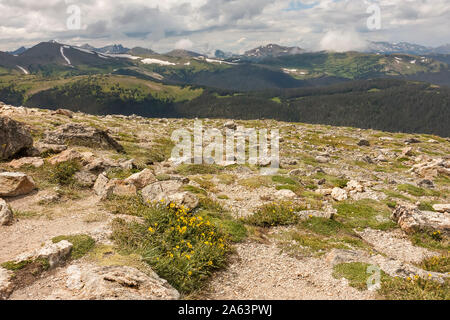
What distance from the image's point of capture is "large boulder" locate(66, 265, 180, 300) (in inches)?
311

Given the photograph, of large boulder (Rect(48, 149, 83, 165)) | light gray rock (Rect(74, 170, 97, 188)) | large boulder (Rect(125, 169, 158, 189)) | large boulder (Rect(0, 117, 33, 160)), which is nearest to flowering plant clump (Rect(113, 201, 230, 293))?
large boulder (Rect(125, 169, 158, 189))

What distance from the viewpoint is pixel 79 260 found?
10.1 metres

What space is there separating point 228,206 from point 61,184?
11.9 m

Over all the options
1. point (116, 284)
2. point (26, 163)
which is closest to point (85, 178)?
point (26, 163)

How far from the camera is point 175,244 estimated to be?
1176cm

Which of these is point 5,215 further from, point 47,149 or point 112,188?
point 47,149

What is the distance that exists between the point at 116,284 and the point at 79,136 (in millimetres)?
26265

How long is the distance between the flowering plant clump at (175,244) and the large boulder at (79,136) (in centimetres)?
1948

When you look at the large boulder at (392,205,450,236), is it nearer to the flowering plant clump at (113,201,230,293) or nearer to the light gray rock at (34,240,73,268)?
the flowering plant clump at (113,201,230,293)

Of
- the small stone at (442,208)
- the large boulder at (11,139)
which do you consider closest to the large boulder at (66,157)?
the large boulder at (11,139)

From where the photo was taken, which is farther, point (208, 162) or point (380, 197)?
point (208, 162)
